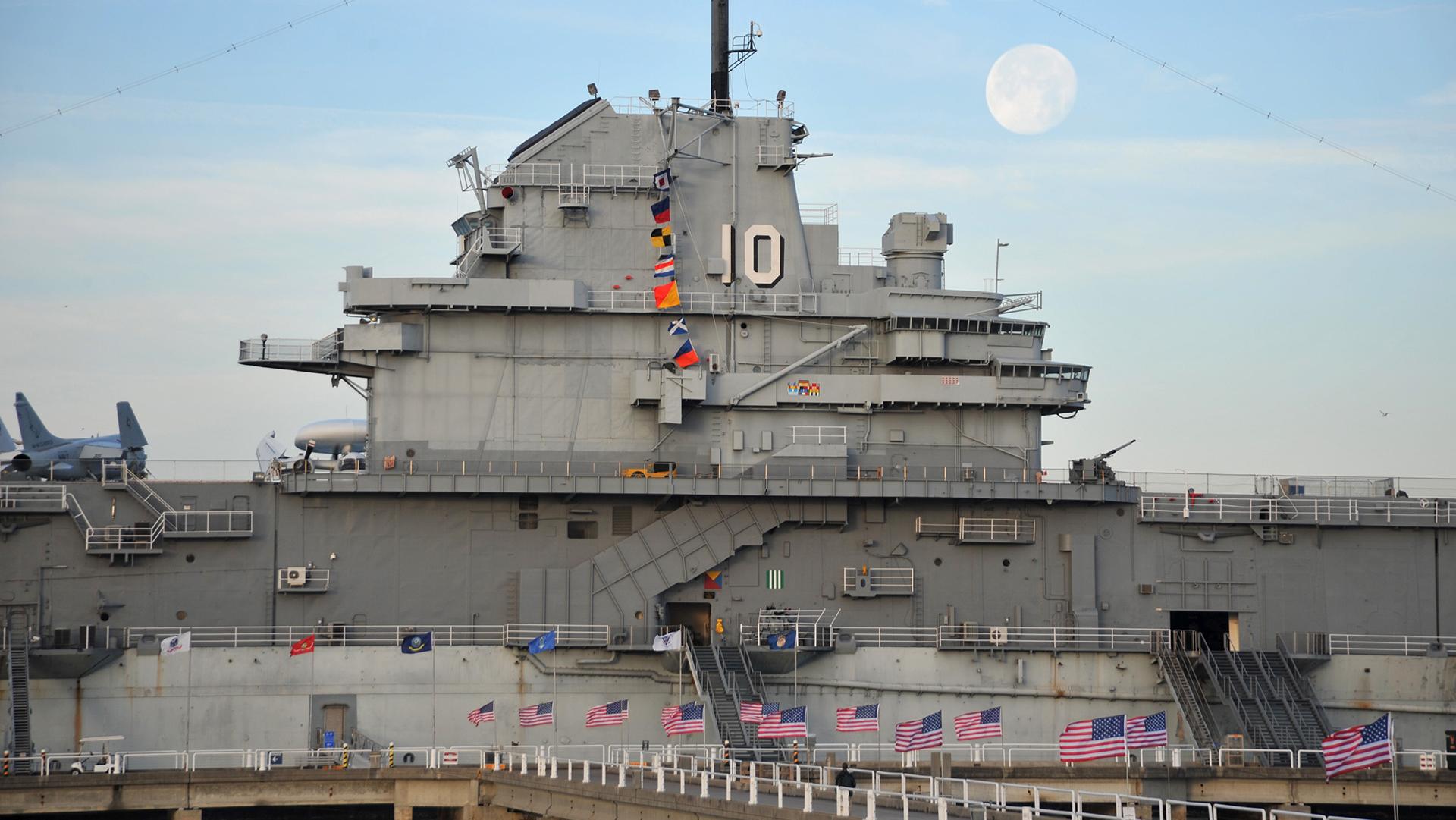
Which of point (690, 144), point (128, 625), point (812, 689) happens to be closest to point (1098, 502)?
point (812, 689)

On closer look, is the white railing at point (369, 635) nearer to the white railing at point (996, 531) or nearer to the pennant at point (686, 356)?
the pennant at point (686, 356)

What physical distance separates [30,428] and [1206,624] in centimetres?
3705

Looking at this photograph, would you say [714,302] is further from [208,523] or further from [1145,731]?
[1145,731]

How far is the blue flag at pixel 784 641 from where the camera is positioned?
42188 millimetres

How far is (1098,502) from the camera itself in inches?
1770

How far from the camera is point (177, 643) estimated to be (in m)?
39.7

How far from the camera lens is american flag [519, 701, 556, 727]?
38.5 metres

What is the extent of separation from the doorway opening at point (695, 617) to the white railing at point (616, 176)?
426 inches

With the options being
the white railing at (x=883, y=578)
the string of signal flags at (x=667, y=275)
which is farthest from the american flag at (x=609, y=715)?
the string of signal flags at (x=667, y=275)

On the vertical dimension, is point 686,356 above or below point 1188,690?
above

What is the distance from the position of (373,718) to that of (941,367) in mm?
16890

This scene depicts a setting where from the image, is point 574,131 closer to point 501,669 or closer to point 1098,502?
point 501,669

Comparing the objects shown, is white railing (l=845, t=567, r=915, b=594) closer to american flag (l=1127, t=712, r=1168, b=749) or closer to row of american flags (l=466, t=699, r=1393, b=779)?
row of american flags (l=466, t=699, r=1393, b=779)

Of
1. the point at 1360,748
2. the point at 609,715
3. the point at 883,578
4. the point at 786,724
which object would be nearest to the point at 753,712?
the point at 786,724
